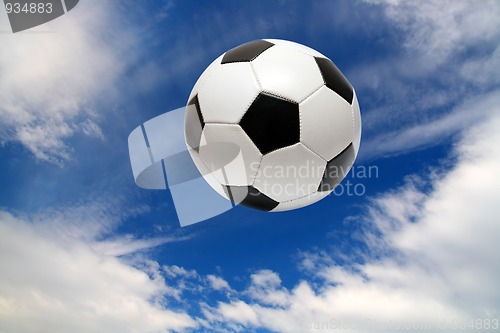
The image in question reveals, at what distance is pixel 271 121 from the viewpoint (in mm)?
4719

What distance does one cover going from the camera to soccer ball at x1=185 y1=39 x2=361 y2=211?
4758 millimetres

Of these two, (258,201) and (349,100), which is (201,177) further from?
(349,100)

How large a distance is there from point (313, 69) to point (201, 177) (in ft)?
8.69

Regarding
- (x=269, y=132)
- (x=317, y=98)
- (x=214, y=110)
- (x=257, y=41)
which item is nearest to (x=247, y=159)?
(x=269, y=132)

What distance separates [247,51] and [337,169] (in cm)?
224

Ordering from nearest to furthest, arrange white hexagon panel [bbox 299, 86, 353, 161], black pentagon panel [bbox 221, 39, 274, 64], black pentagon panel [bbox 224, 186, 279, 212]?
1. white hexagon panel [bbox 299, 86, 353, 161]
2. black pentagon panel [bbox 221, 39, 274, 64]
3. black pentagon panel [bbox 224, 186, 279, 212]

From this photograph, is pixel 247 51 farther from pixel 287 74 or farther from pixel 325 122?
pixel 325 122

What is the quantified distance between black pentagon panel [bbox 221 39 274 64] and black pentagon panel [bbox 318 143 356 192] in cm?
189

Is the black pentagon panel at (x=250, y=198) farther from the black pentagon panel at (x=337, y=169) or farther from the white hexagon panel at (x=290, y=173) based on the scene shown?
the black pentagon panel at (x=337, y=169)

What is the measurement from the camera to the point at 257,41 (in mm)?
5543

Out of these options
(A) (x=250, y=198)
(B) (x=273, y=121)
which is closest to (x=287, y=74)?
(B) (x=273, y=121)

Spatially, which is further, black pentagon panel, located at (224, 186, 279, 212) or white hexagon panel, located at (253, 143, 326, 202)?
black pentagon panel, located at (224, 186, 279, 212)

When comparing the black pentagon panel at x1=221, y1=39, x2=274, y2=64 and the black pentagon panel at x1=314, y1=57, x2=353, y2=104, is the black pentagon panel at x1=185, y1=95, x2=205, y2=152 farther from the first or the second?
the black pentagon panel at x1=314, y1=57, x2=353, y2=104

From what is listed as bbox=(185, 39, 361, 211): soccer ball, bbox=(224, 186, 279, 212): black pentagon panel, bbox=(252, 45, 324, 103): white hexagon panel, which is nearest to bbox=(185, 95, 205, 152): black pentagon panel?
bbox=(185, 39, 361, 211): soccer ball
